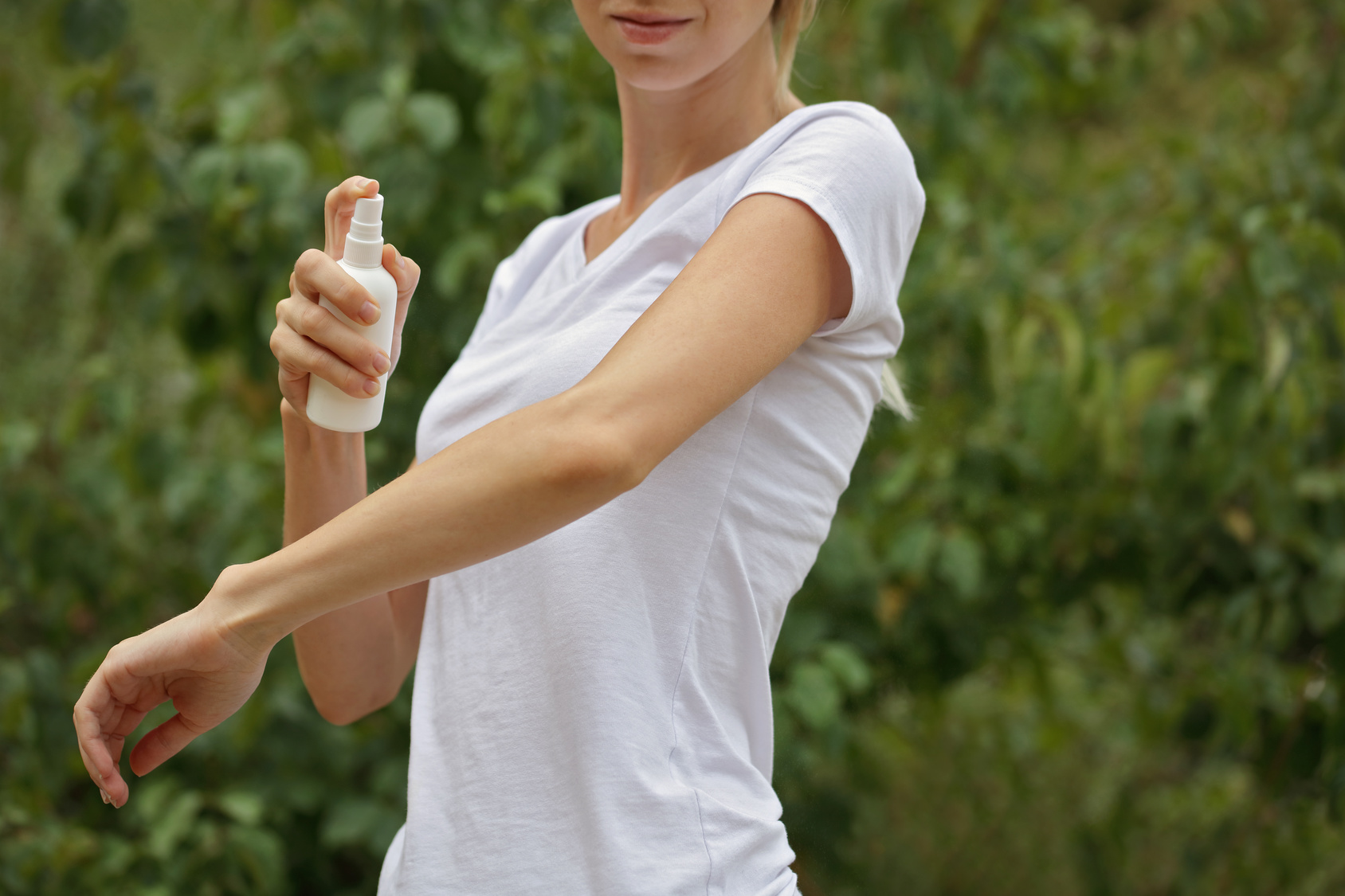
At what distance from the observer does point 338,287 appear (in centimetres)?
59

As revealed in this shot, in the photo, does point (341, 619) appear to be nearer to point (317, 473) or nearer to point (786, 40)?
point (317, 473)

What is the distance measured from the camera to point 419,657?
29.8 inches

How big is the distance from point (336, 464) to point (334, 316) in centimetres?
17

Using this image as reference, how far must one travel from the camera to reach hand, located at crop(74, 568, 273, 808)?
0.57 meters

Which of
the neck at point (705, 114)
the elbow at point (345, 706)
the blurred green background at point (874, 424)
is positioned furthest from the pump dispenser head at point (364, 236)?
the blurred green background at point (874, 424)

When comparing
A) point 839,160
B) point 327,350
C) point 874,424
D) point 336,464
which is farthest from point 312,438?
point 874,424

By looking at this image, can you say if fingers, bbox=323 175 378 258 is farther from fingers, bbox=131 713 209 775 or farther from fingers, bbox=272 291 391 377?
fingers, bbox=131 713 209 775

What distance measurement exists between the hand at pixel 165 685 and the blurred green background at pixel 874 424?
0.88 meters

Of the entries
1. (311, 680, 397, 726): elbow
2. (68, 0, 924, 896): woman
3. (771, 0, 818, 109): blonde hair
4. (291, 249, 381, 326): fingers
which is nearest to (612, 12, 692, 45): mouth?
(68, 0, 924, 896): woman

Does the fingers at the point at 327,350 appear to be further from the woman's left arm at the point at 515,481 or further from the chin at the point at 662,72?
the chin at the point at 662,72

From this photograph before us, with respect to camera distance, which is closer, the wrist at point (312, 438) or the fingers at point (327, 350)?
the fingers at point (327, 350)

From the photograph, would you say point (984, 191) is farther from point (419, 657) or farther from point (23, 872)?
point (23, 872)

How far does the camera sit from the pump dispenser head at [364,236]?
0.61m

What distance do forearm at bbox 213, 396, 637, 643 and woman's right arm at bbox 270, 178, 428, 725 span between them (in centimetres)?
10
